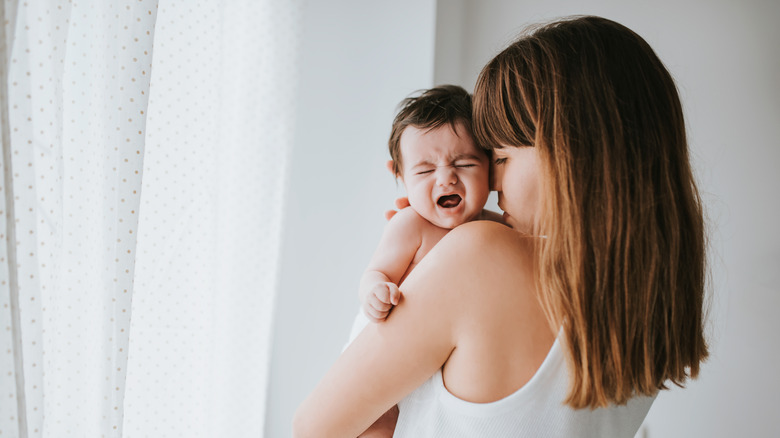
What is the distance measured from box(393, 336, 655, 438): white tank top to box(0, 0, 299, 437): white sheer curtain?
0.51 m

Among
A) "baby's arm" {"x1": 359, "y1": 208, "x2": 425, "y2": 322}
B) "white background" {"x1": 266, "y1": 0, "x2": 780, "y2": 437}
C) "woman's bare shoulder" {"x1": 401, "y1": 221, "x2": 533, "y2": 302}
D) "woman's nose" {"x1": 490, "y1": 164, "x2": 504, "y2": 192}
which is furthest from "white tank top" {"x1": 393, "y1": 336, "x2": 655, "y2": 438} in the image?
"white background" {"x1": 266, "y1": 0, "x2": 780, "y2": 437}

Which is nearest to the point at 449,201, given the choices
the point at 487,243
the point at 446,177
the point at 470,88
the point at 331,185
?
the point at 446,177

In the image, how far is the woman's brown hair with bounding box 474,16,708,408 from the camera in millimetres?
735

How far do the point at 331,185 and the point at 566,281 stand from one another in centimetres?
118

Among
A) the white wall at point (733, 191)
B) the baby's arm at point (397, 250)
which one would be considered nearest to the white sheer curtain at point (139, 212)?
the baby's arm at point (397, 250)

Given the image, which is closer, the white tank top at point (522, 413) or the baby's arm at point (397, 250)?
the white tank top at point (522, 413)

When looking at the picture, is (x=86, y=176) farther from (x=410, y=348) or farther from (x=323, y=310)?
(x=323, y=310)

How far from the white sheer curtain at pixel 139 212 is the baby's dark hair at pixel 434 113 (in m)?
0.42

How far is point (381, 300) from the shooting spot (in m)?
0.81

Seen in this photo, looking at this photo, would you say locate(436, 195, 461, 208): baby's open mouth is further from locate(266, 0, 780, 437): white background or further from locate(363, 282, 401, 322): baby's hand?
locate(266, 0, 780, 437): white background

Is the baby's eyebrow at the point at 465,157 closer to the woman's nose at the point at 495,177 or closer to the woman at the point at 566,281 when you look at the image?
the woman's nose at the point at 495,177

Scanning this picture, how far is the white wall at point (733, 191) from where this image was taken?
62.9 inches

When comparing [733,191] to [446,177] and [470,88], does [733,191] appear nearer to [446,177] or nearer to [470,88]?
[470,88]

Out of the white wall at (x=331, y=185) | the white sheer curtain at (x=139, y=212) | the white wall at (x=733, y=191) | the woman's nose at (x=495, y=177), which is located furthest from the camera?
the white wall at (x=331, y=185)
